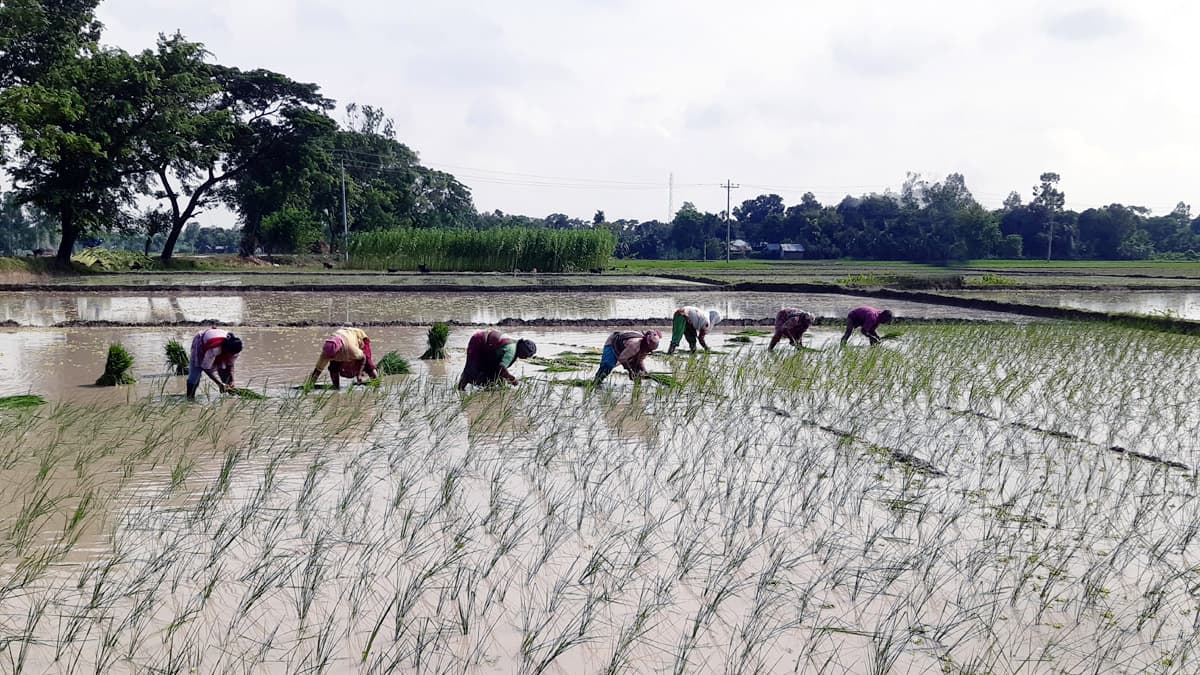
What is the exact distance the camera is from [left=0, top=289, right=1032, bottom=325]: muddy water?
16.2 meters

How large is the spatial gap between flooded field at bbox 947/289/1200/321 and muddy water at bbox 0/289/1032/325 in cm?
270

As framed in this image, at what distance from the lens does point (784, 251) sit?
67.4 meters

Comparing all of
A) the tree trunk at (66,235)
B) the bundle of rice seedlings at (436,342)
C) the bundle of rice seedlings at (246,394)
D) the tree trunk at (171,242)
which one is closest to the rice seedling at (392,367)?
the bundle of rice seedlings at (436,342)

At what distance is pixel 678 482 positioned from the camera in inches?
219

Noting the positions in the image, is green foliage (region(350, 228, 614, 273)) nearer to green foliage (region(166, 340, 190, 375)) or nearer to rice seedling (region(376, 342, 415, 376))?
rice seedling (region(376, 342, 415, 376))

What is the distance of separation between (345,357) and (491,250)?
27.0 meters

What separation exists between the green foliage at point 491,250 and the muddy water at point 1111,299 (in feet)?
50.9

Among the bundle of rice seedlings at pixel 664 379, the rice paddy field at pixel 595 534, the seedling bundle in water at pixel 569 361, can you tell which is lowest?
the rice paddy field at pixel 595 534

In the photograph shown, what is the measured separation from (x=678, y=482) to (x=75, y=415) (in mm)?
4577

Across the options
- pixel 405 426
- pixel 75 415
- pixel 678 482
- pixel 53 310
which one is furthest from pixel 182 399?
pixel 53 310

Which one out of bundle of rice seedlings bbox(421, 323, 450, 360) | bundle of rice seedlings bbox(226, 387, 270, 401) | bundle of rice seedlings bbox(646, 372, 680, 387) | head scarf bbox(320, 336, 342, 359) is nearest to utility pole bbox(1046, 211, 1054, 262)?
bundle of rice seedlings bbox(421, 323, 450, 360)

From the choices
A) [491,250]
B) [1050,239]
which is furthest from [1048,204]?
[491,250]

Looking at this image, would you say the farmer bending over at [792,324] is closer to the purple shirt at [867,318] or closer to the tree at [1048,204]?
the purple shirt at [867,318]

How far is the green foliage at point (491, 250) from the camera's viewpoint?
114 feet
